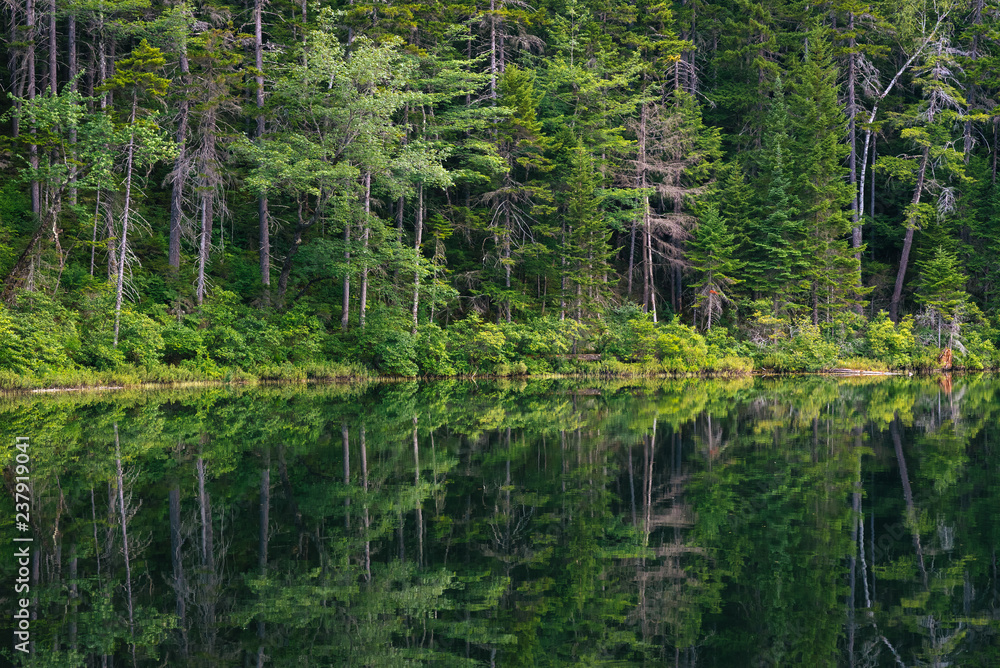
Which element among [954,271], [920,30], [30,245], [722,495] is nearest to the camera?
[722,495]

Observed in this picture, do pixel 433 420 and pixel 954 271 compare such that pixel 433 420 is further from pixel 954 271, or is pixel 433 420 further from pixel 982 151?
pixel 982 151

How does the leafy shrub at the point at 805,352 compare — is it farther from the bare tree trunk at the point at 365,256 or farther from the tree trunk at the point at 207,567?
the tree trunk at the point at 207,567

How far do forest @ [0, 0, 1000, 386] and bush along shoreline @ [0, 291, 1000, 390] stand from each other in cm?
12

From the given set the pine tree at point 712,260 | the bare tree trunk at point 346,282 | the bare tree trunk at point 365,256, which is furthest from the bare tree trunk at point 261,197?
the pine tree at point 712,260

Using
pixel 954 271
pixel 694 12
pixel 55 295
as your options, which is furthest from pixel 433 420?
pixel 694 12

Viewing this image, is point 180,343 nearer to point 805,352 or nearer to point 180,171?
point 180,171

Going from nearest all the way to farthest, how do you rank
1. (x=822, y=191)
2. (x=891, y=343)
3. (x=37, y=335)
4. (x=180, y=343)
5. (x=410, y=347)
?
1. (x=37, y=335)
2. (x=180, y=343)
3. (x=410, y=347)
4. (x=891, y=343)
5. (x=822, y=191)

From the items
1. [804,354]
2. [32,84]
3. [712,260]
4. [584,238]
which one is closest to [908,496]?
[584,238]

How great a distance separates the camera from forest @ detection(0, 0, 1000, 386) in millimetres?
26969

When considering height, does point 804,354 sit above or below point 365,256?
below

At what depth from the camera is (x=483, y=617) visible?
619 cm

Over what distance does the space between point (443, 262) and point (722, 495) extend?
25.2 meters

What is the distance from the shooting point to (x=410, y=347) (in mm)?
30359

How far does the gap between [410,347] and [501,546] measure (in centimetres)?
2266
